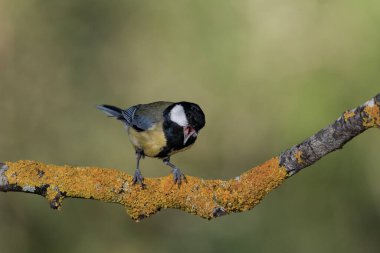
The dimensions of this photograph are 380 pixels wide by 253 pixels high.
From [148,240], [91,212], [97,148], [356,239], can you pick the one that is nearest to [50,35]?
[97,148]

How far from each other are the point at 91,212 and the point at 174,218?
0.79 metres

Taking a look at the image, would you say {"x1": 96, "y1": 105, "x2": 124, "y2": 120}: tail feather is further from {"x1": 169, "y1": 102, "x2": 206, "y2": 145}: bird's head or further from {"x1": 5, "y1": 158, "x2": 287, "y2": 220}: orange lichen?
{"x1": 5, "y1": 158, "x2": 287, "y2": 220}: orange lichen

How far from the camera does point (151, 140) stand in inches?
164

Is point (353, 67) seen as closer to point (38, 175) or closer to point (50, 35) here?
point (50, 35)

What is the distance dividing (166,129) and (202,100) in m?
2.14

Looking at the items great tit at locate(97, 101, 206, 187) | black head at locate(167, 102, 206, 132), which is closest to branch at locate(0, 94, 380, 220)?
great tit at locate(97, 101, 206, 187)

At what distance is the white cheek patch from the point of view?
4098 millimetres

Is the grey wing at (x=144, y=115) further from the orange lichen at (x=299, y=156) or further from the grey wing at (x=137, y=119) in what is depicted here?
the orange lichen at (x=299, y=156)

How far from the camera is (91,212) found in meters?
5.52

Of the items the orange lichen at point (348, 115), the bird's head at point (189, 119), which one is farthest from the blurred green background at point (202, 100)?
the orange lichen at point (348, 115)

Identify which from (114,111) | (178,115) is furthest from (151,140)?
(114,111)

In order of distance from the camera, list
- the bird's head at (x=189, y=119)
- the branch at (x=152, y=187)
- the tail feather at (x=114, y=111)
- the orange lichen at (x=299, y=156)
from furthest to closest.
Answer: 1. the tail feather at (x=114, y=111)
2. the bird's head at (x=189, y=119)
3. the branch at (x=152, y=187)
4. the orange lichen at (x=299, y=156)

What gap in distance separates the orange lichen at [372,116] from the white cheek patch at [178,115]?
1.90 m

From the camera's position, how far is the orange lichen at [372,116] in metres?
2.29
